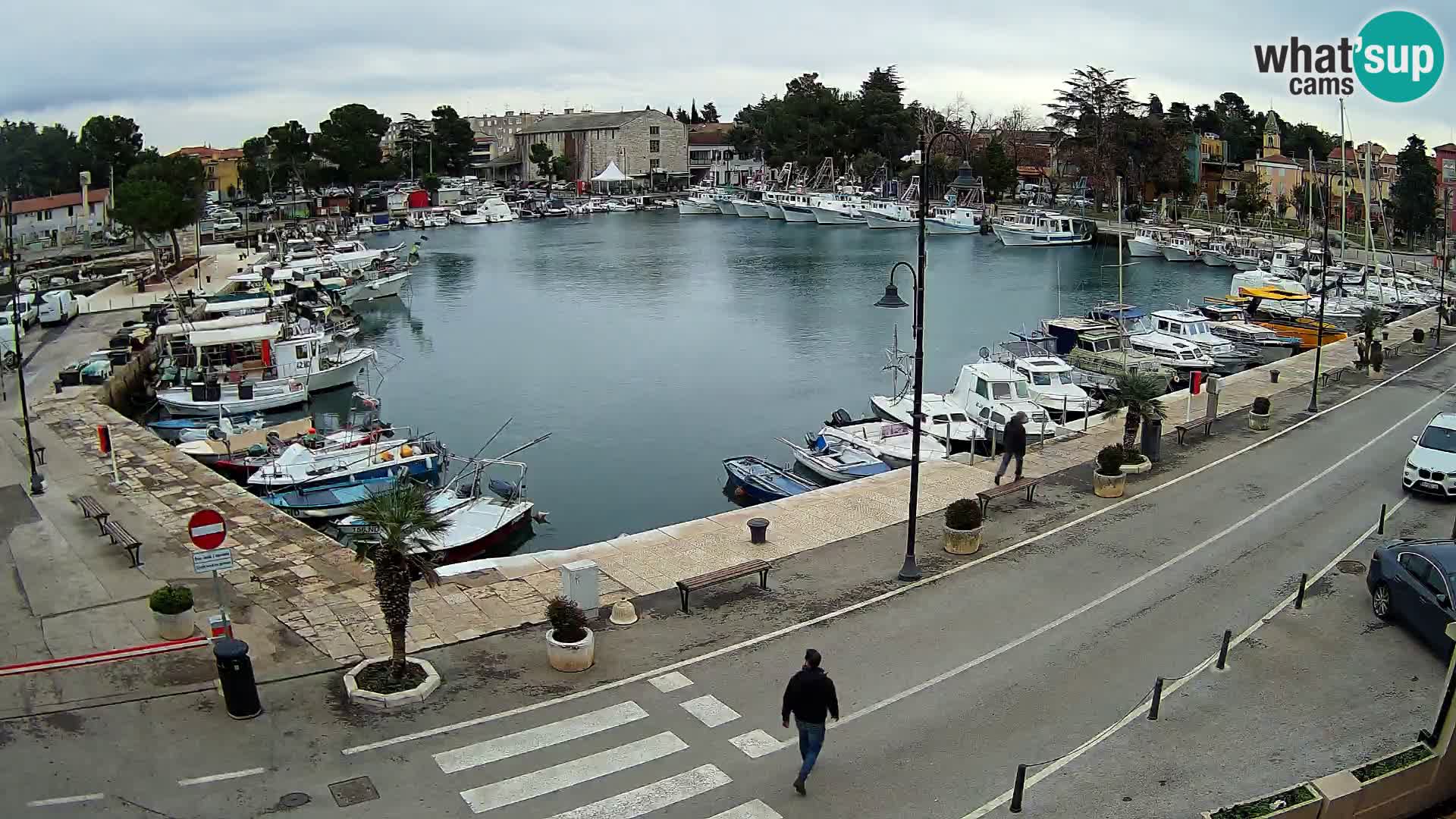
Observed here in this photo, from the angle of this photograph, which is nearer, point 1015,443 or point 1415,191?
point 1015,443

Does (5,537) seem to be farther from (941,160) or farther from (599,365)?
(941,160)

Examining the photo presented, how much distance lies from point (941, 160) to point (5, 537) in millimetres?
128056

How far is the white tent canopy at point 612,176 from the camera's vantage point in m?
166

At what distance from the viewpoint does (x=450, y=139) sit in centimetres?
16975

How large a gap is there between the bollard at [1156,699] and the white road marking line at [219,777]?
992cm

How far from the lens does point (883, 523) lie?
2128 centimetres

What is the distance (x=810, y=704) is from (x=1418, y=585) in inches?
370

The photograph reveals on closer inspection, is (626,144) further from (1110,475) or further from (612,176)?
(1110,475)

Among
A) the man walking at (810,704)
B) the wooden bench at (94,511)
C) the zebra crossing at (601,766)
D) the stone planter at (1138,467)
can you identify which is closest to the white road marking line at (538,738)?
the zebra crossing at (601,766)

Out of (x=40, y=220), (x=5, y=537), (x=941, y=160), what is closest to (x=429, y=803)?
(x=5, y=537)

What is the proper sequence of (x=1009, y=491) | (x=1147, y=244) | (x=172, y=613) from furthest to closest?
1. (x=1147, y=244)
2. (x=1009, y=491)
3. (x=172, y=613)

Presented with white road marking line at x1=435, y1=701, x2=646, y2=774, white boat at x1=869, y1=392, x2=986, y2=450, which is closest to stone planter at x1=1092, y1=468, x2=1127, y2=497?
white boat at x1=869, y1=392, x2=986, y2=450

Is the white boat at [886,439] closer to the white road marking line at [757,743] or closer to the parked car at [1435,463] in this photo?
the parked car at [1435,463]

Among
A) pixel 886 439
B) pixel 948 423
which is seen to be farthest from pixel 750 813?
pixel 948 423
